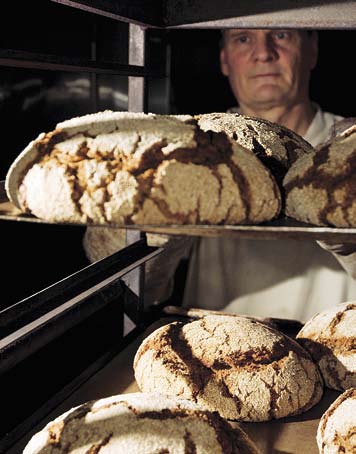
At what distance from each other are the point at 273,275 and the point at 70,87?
4.58ft

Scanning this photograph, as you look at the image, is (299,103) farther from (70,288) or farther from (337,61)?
(70,288)

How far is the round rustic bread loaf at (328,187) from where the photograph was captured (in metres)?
0.83

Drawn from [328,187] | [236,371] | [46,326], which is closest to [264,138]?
[328,187]

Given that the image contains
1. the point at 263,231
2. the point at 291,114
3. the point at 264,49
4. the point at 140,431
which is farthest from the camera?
the point at 291,114

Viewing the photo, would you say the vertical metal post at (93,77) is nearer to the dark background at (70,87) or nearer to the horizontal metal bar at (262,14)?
the dark background at (70,87)

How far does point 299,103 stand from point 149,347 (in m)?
1.71

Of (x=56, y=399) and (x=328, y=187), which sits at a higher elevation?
(x=328, y=187)

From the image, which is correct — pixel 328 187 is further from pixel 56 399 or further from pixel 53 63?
pixel 56 399

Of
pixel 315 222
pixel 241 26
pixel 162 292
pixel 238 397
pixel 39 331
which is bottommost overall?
pixel 162 292

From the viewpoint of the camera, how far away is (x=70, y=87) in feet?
9.82

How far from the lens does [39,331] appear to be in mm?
1216

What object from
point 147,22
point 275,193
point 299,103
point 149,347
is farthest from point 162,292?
point 275,193

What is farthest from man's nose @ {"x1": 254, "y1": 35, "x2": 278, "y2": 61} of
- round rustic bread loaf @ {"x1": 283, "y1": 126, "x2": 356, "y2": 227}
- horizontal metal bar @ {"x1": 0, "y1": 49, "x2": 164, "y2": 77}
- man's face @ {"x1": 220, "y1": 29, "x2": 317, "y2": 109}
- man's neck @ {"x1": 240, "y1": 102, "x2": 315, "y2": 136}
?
round rustic bread loaf @ {"x1": 283, "y1": 126, "x2": 356, "y2": 227}

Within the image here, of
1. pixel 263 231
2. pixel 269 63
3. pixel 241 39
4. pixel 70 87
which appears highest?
pixel 241 39
